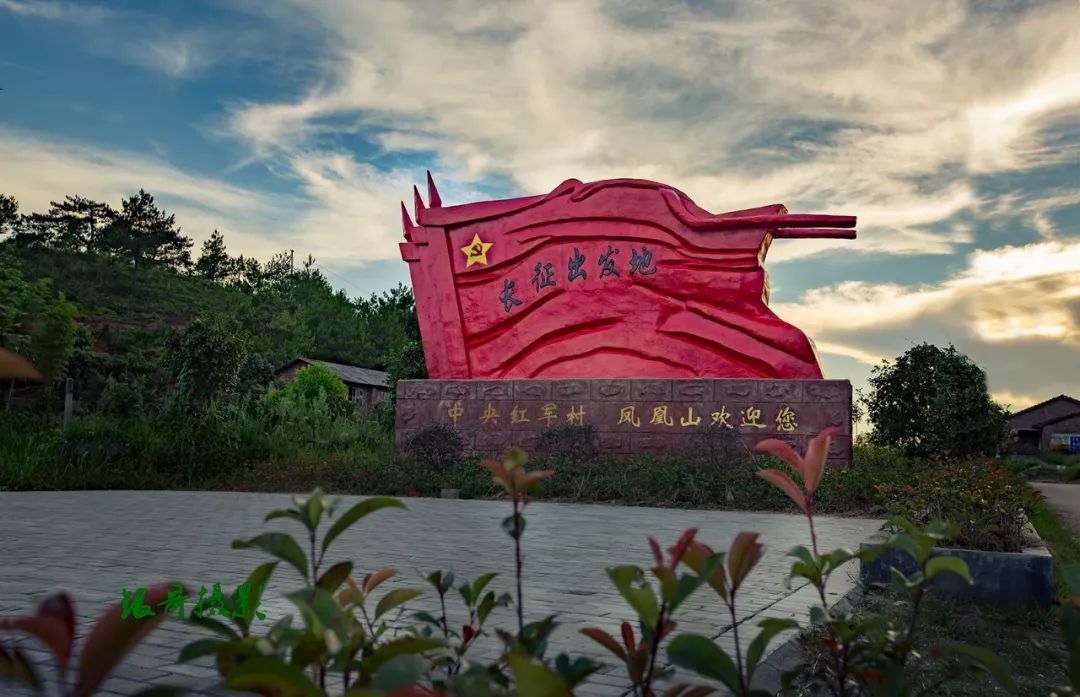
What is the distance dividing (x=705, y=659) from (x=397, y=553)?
5109 millimetres

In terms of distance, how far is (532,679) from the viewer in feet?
2.24

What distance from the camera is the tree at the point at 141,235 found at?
41219 mm

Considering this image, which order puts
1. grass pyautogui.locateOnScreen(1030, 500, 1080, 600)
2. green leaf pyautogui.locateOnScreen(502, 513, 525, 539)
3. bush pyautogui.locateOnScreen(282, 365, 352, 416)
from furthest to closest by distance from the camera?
bush pyautogui.locateOnScreen(282, 365, 352, 416) → grass pyautogui.locateOnScreen(1030, 500, 1080, 600) → green leaf pyautogui.locateOnScreen(502, 513, 525, 539)

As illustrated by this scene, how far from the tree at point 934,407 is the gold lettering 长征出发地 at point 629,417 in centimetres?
465

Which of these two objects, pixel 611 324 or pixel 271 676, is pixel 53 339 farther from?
pixel 271 676

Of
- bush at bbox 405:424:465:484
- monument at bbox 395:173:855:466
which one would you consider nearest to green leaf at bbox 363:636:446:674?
monument at bbox 395:173:855:466

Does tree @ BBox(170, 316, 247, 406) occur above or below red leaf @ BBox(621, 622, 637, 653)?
above

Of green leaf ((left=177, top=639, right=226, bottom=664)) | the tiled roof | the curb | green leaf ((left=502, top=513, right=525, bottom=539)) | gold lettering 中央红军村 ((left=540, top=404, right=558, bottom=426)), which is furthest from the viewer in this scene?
the tiled roof

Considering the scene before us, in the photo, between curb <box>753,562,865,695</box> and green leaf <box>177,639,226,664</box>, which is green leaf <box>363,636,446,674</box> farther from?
curb <box>753,562,865,695</box>

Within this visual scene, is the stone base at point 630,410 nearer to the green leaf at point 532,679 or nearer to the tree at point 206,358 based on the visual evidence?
the tree at point 206,358

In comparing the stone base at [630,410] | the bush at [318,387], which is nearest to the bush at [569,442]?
the stone base at [630,410]

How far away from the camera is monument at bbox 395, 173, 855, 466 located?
1238 centimetres

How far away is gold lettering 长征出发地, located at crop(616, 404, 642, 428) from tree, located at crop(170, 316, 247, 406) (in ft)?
21.5

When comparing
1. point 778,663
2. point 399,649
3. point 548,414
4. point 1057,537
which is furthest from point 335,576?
point 548,414
